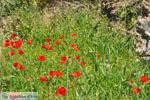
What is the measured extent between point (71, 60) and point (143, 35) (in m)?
1.11

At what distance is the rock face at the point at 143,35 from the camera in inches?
120

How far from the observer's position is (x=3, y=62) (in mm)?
2551

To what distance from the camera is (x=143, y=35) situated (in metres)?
3.18

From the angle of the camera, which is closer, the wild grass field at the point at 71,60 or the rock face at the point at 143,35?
the wild grass field at the point at 71,60

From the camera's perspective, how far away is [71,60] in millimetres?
2574

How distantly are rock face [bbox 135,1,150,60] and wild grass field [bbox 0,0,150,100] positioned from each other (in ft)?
0.47

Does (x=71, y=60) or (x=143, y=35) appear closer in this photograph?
(x=71, y=60)

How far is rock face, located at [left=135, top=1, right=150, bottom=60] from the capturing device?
304cm

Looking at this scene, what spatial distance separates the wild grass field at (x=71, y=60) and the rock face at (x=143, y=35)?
0.14m

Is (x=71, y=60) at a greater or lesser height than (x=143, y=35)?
lesser

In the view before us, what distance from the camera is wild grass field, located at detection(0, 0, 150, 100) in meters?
2.16

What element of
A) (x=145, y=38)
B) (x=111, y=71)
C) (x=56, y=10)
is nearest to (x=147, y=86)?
(x=111, y=71)

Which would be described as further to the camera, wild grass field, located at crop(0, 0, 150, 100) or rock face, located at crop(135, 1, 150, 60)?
rock face, located at crop(135, 1, 150, 60)

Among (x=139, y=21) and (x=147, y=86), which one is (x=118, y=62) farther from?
(x=139, y=21)
